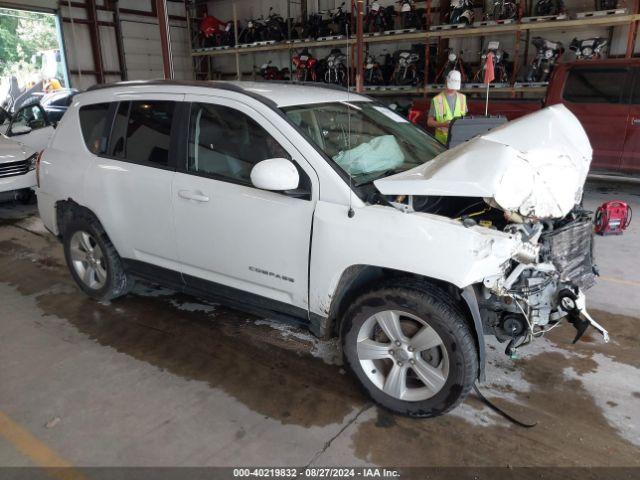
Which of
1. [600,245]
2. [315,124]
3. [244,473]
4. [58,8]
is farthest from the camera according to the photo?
[58,8]

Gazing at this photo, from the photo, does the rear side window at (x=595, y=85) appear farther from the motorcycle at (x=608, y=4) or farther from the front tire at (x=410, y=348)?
the front tire at (x=410, y=348)

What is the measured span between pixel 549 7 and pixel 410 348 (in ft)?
31.8

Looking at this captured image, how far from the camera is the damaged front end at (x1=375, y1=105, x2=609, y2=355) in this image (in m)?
2.46

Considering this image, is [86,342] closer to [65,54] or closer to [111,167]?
[111,167]

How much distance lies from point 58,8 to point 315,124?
50.4ft

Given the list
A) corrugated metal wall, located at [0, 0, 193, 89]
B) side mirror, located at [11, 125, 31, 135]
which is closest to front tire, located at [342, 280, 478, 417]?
side mirror, located at [11, 125, 31, 135]

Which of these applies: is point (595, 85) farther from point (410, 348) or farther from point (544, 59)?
point (410, 348)

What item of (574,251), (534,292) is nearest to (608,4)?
(574,251)

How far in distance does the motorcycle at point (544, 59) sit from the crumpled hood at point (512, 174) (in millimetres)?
8068

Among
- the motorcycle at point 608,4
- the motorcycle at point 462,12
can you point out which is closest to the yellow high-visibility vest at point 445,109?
the motorcycle at point 608,4

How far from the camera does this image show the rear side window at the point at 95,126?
3777mm

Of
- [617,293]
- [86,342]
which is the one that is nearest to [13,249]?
[86,342]

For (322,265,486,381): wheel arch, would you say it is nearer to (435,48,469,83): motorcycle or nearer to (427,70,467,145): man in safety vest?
(427,70,467,145): man in safety vest

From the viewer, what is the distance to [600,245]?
5461 millimetres
